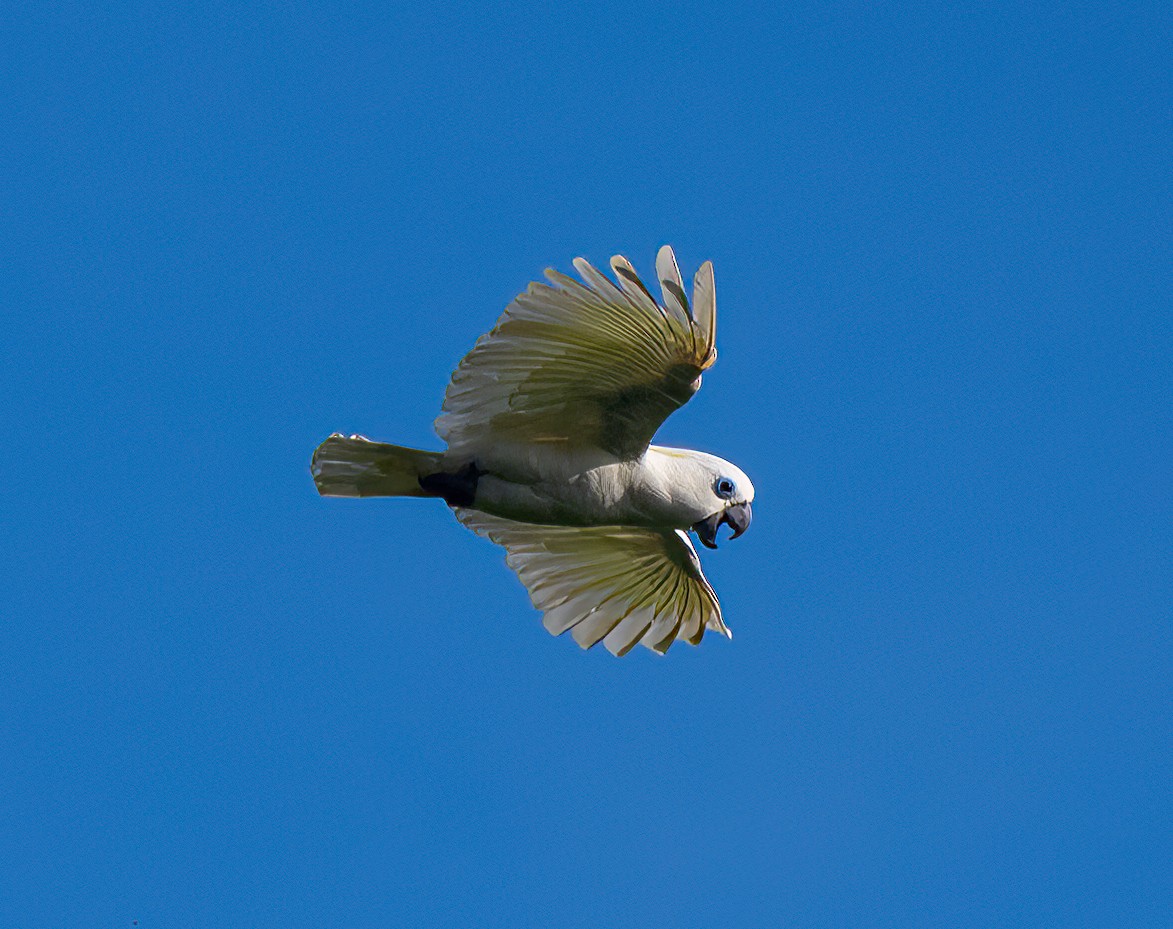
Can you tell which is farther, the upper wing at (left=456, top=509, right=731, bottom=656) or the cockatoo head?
the upper wing at (left=456, top=509, right=731, bottom=656)

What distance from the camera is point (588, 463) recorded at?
726cm

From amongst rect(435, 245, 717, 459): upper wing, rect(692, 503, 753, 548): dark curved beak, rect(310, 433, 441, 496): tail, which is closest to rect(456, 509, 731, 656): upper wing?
rect(692, 503, 753, 548): dark curved beak

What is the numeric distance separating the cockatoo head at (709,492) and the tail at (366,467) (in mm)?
1242

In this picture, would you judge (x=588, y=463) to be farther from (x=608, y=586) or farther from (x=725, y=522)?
(x=608, y=586)

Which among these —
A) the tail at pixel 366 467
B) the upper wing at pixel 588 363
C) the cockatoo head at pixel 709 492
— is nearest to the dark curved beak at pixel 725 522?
the cockatoo head at pixel 709 492

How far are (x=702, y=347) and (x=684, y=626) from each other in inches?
88.0

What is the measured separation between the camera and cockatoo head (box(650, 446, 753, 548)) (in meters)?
7.53

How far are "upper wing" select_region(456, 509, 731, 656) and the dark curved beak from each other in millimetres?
356

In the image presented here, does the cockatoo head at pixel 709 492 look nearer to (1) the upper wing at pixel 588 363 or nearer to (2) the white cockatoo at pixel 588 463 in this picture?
(2) the white cockatoo at pixel 588 463

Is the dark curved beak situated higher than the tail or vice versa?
the dark curved beak

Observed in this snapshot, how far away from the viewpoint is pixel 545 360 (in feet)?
22.4

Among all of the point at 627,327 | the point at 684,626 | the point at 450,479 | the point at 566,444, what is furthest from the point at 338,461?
the point at 684,626

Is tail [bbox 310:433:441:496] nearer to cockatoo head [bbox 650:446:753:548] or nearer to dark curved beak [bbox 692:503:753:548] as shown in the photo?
cockatoo head [bbox 650:446:753:548]

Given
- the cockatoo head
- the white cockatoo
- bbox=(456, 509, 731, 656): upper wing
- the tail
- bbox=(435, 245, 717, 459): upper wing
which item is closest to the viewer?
bbox=(435, 245, 717, 459): upper wing
